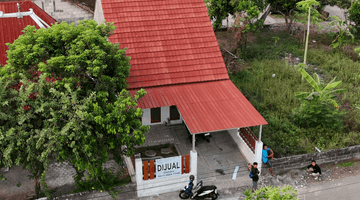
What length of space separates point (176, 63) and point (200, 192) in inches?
274

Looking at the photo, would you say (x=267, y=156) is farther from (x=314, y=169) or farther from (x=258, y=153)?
(x=314, y=169)

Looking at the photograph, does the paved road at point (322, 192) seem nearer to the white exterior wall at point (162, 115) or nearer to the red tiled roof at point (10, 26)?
the white exterior wall at point (162, 115)

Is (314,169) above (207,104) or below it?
below

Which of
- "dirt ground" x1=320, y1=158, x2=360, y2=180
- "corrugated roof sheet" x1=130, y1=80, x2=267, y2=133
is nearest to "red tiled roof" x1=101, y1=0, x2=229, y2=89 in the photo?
"corrugated roof sheet" x1=130, y1=80, x2=267, y2=133

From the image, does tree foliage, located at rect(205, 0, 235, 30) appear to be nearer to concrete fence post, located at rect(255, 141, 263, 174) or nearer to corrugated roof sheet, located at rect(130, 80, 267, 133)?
corrugated roof sheet, located at rect(130, 80, 267, 133)

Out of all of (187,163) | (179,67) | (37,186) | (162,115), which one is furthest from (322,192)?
(37,186)

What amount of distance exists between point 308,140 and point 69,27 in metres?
12.9

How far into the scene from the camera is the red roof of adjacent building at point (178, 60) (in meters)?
17.7

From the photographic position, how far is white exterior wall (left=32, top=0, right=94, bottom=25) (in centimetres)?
3441

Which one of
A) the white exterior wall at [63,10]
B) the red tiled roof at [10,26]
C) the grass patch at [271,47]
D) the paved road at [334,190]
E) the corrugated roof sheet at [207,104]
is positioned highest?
the white exterior wall at [63,10]

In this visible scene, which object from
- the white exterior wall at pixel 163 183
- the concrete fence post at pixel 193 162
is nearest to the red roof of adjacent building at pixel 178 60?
the concrete fence post at pixel 193 162

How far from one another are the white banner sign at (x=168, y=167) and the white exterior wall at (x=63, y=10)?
76.2 feet

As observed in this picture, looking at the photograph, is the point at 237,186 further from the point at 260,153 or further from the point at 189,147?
the point at 189,147

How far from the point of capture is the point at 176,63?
64.4ft
